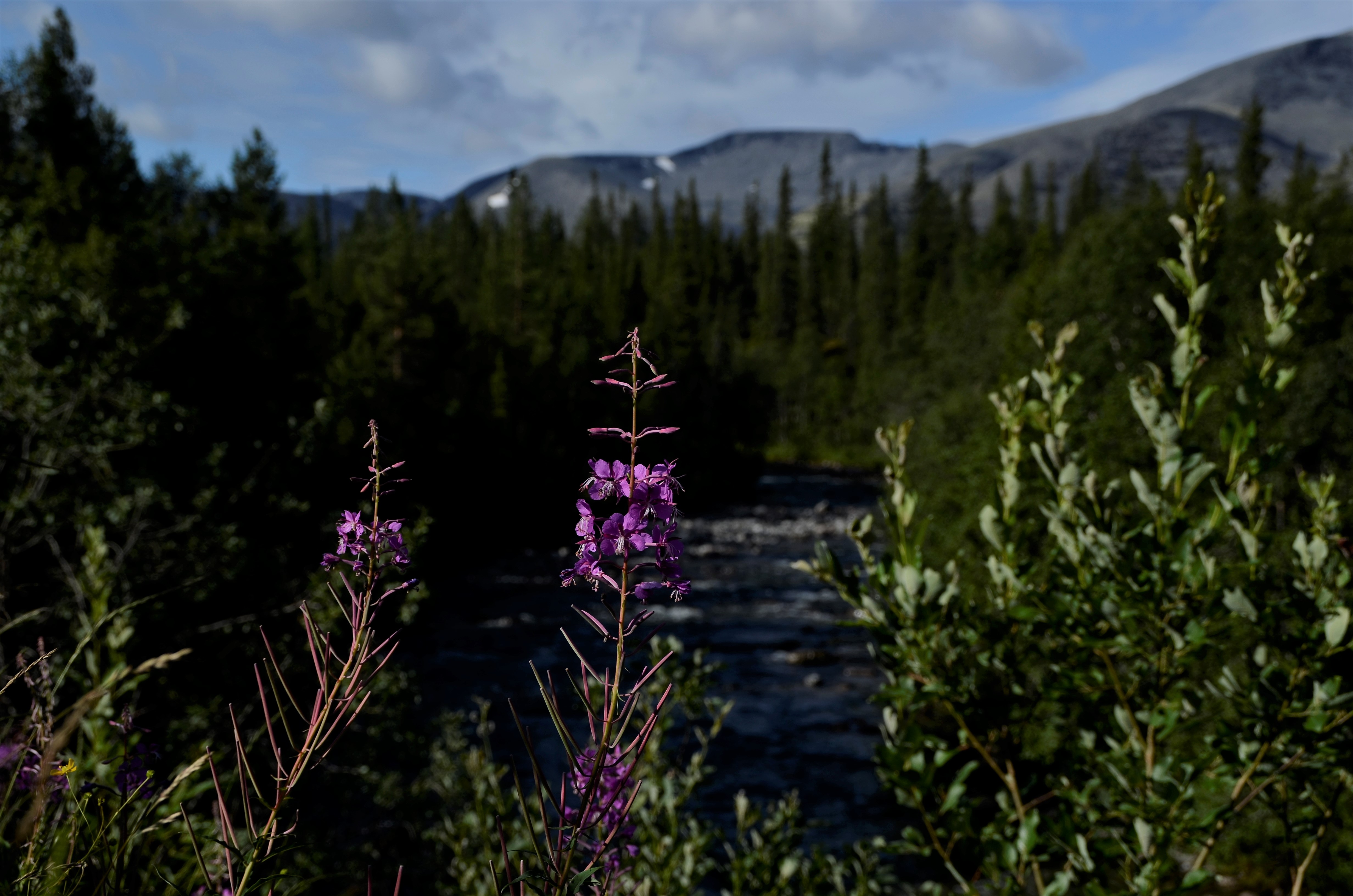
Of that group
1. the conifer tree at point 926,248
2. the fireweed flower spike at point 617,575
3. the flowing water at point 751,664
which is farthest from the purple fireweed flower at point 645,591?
the conifer tree at point 926,248

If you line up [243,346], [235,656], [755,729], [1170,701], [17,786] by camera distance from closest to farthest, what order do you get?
[17,786] < [1170,701] < [235,656] < [243,346] < [755,729]

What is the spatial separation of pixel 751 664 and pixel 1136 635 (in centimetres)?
1873

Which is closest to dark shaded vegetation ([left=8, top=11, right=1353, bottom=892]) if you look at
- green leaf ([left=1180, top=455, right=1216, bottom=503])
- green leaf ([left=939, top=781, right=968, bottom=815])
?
green leaf ([left=1180, top=455, right=1216, bottom=503])

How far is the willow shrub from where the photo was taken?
2.73 m

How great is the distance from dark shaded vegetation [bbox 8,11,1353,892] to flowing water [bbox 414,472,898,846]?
2.12 metres

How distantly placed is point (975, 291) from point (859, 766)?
54.2 m

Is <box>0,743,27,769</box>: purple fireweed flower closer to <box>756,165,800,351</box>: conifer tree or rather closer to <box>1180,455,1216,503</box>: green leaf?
<box>1180,455,1216,503</box>: green leaf

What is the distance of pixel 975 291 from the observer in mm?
64250

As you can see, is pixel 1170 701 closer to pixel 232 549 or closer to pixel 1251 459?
pixel 1251 459

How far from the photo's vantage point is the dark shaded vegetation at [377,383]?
976cm

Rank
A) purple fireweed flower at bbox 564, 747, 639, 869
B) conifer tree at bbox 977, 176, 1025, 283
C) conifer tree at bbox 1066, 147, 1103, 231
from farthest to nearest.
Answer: conifer tree at bbox 1066, 147, 1103, 231 → conifer tree at bbox 977, 176, 1025, 283 → purple fireweed flower at bbox 564, 747, 639, 869

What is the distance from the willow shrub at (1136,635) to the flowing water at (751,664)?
26.2 feet

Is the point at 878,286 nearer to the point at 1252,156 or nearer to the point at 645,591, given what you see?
the point at 1252,156

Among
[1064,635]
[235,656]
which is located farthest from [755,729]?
[1064,635]
